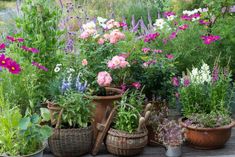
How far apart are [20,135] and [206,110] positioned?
1.82 metres

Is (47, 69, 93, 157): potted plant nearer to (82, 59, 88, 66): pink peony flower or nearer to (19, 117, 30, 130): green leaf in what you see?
(82, 59, 88, 66): pink peony flower

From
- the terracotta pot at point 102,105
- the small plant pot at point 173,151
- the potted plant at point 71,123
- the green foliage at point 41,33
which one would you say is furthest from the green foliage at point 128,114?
the green foliage at point 41,33

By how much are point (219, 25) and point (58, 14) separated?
6.45 ft

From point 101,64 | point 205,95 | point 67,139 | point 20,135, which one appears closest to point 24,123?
point 20,135

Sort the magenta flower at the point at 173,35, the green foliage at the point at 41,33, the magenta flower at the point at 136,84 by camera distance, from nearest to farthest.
A: the magenta flower at the point at 136,84 < the green foliage at the point at 41,33 < the magenta flower at the point at 173,35

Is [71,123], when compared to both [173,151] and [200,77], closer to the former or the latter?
[173,151]

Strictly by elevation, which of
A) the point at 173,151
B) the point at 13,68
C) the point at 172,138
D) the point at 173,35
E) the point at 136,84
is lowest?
the point at 173,151

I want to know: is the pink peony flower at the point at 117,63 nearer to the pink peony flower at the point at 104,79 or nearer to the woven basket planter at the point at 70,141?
the pink peony flower at the point at 104,79

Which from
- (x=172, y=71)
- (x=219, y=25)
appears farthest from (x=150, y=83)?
(x=219, y=25)

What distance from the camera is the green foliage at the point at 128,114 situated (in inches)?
150

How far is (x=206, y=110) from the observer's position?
4254mm

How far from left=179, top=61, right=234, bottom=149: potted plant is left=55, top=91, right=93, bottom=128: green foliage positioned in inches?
36.5

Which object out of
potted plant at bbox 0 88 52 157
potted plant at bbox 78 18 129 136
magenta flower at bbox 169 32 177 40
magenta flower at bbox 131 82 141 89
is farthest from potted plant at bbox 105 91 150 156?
magenta flower at bbox 169 32 177 40

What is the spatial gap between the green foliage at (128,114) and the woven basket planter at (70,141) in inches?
10.5
